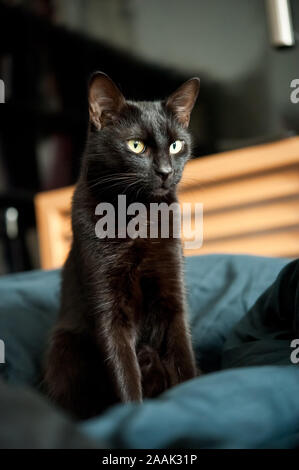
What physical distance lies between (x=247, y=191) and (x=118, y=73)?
1.12 m

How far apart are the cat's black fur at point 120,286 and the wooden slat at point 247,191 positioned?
0.80 metres

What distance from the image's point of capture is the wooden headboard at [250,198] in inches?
72.7

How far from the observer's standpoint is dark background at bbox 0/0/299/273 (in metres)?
2.18

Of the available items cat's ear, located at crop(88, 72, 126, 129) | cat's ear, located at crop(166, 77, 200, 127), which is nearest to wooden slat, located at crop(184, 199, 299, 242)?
cat's ear, located at crop(166, 77, 200, 127)

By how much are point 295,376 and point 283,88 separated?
65.5 inches

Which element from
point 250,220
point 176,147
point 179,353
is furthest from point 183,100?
point 250,220

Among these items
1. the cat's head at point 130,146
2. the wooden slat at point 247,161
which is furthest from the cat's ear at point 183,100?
A: the wooden slat at point 247,161

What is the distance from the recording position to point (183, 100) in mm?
1149

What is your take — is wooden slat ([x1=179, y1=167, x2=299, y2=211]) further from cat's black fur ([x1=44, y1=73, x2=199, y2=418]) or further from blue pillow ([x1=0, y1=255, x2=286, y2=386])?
cat's black fur ([x1=44, y1=73, x2=199, y2=418])

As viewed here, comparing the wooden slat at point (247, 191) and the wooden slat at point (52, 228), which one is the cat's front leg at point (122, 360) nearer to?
the wooden slat at point (247, 191)

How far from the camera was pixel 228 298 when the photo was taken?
1264 millimetres

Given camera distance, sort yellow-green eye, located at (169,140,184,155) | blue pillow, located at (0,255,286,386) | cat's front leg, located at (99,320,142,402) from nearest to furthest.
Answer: cat's front leg, located at (99,320,142,402) < yellow-green eye, located at (169,140,184,155) < blue pillow, located at (0,255,286,386)
